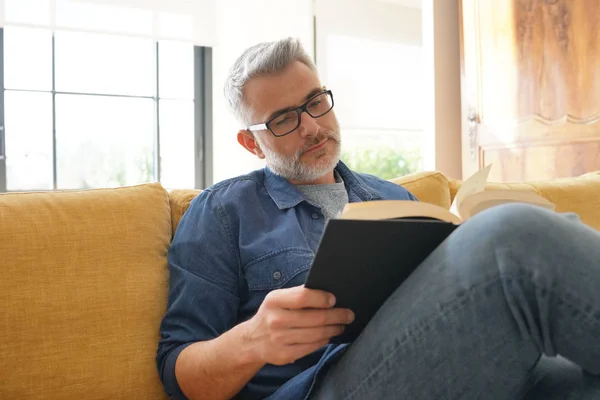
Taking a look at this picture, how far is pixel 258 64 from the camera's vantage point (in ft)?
4.46

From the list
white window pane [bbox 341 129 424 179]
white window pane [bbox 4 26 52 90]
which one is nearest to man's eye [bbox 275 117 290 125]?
white window pane [bbox 4 26 52 90]

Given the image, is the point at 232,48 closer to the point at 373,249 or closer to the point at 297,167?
the point at 297,167

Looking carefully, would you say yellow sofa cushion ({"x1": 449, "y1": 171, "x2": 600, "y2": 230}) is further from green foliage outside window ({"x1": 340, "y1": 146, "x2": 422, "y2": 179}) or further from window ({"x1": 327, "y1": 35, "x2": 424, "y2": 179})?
green foliage outside window ({"x1": 340, "y1": 146, "x2": 422, "y2": 179})

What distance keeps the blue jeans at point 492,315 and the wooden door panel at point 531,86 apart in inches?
86.6

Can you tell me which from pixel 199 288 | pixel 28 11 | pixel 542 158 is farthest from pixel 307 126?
pixel 28 11

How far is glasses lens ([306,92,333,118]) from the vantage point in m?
1.37

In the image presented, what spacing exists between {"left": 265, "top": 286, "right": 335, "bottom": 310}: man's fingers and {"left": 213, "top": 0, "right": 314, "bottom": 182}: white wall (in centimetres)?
303

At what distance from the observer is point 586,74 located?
104 inches

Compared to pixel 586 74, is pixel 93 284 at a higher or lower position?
lower

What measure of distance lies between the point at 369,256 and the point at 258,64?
2.49ft

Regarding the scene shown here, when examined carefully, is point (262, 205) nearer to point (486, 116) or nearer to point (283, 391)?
point (283, 391)

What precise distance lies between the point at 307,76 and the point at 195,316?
1.99 feet

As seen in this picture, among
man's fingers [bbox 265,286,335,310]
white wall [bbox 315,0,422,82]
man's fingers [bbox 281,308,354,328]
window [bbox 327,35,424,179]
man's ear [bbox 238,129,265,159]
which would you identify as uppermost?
A: white wall [bbox 315,0,422,82]

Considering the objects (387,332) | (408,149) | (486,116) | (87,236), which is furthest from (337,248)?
(408,149)
